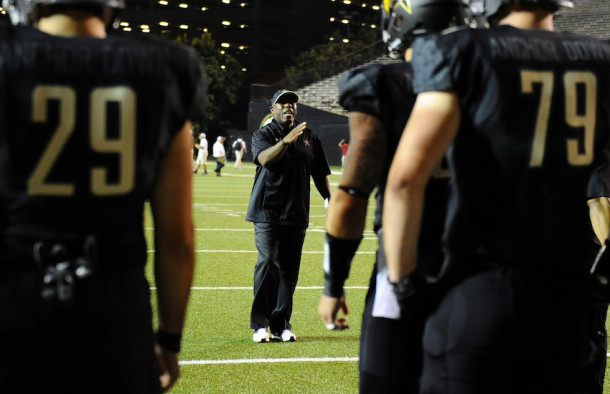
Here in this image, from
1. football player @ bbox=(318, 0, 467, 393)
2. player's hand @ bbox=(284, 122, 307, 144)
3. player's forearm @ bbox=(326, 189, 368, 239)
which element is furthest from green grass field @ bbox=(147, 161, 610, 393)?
player's forearm @ bbox=(326, 189, 368, 239)

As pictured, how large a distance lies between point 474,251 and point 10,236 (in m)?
1.22

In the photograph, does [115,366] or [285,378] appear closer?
[115,366]

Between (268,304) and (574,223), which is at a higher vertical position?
(574,223)

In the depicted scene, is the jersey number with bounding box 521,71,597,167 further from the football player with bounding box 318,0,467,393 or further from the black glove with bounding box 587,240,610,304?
the football player with bounding box 318,0,467,393

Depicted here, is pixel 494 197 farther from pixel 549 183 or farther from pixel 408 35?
pixel 408 35

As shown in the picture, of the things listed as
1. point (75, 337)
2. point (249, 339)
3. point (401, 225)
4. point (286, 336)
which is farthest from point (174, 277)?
point (249, 339)

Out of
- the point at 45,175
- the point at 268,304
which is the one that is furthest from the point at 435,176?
the point at 268,304

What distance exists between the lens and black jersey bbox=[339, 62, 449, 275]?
3.02 metres

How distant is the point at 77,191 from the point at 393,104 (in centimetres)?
120

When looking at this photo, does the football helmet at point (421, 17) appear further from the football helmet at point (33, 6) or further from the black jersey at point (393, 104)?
the football helmet at point (33, 6)

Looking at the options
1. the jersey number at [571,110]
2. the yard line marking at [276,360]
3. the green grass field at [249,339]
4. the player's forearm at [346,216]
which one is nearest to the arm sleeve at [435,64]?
the jersey number at [571,110]

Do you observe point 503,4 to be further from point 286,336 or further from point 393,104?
point 286,336

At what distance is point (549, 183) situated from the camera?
2654 mm

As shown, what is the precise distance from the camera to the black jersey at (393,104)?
9.90ft
